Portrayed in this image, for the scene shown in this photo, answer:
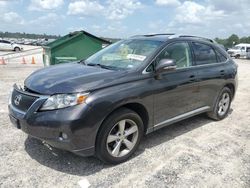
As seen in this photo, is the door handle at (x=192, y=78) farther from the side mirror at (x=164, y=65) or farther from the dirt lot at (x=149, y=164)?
the dirt lot at (x=149, y=164)

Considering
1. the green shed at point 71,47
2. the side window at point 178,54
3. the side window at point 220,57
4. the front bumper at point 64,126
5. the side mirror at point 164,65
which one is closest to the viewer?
the front bumper at point 64,126

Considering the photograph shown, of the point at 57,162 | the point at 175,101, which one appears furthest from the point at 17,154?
the point at 175,101

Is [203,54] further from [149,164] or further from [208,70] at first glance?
[149,164]

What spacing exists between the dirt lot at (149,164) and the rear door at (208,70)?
28.0 inches

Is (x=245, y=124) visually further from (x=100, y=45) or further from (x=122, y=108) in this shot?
(x=100, y=45)

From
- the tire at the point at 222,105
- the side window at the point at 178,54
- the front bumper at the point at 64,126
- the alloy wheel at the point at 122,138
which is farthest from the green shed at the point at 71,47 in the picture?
the front bumper at the point at 64,126

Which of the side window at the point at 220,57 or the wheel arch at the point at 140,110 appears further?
the side window at the point at 220,57

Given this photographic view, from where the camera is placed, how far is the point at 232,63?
19.4ft

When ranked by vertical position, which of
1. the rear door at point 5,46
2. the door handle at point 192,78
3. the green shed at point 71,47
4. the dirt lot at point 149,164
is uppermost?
the rear door at point 5,46

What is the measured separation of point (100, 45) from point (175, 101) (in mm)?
6031

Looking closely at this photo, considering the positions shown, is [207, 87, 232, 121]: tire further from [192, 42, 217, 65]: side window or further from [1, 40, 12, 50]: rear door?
[1, 40, 12, 50]: rear door

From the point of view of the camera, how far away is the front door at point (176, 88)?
411cm

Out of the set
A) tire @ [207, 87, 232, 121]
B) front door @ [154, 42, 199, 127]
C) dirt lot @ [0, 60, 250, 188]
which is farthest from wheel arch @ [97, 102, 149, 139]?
tire @ [207, 87, 232, 121]

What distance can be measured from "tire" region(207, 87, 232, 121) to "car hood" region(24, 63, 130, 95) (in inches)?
104
